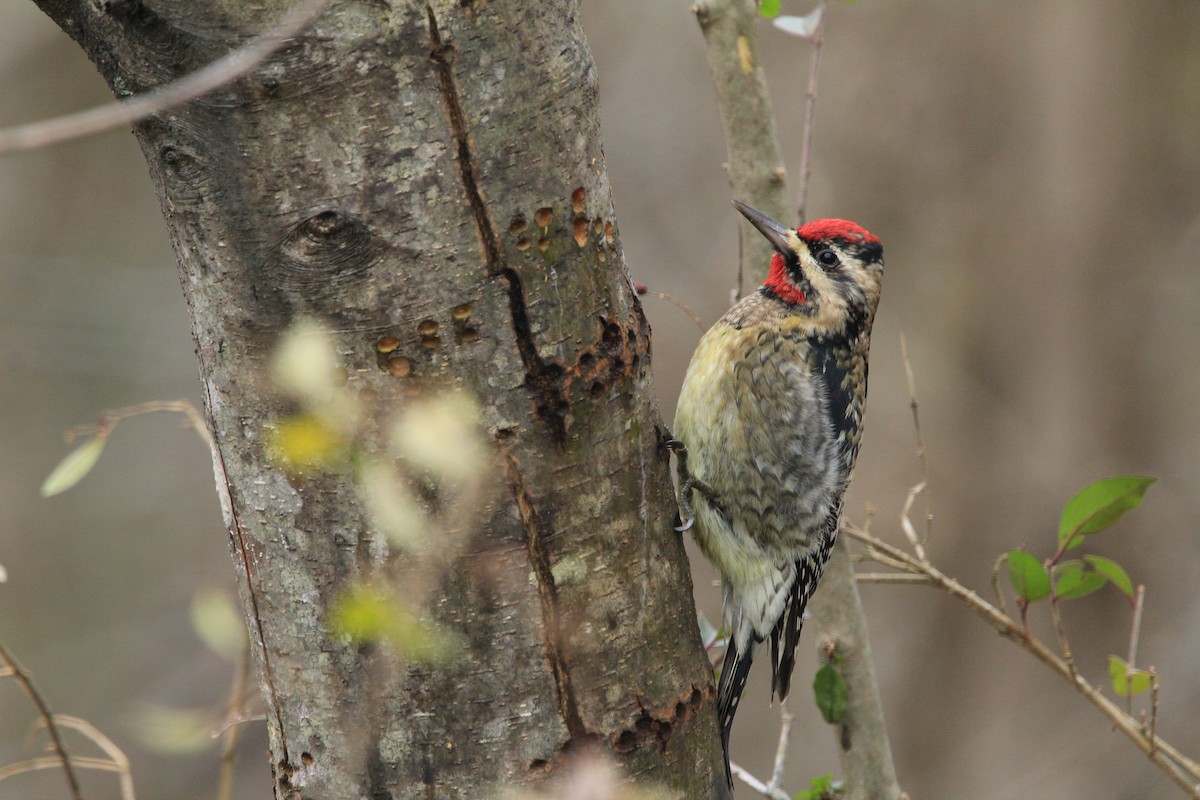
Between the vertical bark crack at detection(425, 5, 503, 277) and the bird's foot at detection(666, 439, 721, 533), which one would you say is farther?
the bird's foot at detection(666, 439, 721, 533)

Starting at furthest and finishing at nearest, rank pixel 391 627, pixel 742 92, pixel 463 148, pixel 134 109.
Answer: pixel 742 92
pixel 391 627
pixel 463 148
pixel 134 109

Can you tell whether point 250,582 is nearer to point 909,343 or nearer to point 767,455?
point 767,455

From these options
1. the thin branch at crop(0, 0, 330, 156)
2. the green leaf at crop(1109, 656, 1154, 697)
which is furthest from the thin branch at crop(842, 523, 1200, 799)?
the thin branch at crop(0, 0, 330, 156)

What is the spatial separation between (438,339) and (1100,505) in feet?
5.10

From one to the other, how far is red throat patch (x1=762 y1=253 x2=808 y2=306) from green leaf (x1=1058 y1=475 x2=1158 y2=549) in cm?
105

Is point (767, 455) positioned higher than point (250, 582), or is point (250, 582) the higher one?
point (250, 582)

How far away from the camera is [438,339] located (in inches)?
57.5

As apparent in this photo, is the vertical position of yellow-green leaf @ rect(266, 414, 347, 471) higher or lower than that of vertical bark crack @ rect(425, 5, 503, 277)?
lower

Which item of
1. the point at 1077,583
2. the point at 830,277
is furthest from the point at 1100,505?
the point at 830,277

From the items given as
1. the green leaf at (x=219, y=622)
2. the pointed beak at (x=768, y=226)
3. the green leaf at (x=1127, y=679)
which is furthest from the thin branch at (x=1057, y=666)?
the green leaf at (x=219, y=622)

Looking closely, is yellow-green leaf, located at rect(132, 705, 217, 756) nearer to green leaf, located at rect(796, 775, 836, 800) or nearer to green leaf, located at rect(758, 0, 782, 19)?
green leaf, located at rect(796, 775, 836, 800)

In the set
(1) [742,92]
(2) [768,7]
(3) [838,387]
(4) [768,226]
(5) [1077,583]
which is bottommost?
(5) [1077,583]

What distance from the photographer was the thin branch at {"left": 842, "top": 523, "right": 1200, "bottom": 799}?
2.23 meters

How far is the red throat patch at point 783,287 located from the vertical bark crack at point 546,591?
68.4 inches
